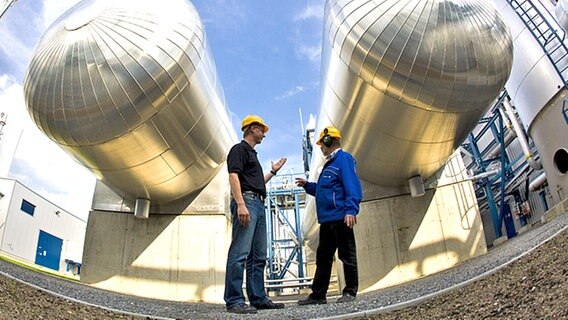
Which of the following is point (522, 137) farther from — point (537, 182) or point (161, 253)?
point (161, 253)

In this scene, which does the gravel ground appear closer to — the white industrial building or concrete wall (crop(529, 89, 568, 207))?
concrete wall (crop(529, 89, 568, 207))

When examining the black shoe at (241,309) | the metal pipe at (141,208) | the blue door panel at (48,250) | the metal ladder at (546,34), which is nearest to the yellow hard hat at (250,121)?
the black shoe at (241,309)

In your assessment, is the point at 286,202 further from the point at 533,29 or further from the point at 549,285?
the point at 549,285

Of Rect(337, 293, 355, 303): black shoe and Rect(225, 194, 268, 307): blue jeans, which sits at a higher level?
Rect(225, 194, 268, 307): blue jeans

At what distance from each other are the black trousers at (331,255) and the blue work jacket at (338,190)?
0.10 m

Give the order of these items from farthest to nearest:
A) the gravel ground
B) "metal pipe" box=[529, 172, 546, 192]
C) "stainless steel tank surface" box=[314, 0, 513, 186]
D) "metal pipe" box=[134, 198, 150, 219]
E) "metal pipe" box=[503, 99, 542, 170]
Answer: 1. "metal pipe" box=[529, 172, 546, 192]
2. "metal pipe" box=[503, 99, 542, 170]
3. "metal pipe" box=[134, 198, 150, 219]
4. "stainless steel tank surface" box=[314, 0, 513, 186]
5. the gravel ground

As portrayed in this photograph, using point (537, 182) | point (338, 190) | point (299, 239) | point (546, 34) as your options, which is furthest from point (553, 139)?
point (299, 239)

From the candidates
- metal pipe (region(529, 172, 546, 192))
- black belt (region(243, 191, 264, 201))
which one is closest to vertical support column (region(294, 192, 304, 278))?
metal pipe (region(529, 172, 546, 192))

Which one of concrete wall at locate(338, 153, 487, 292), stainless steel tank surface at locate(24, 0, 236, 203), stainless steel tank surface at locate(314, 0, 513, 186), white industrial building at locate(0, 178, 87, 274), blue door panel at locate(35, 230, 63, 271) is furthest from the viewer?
blue door panel at locate(35, 230, 63, 271)

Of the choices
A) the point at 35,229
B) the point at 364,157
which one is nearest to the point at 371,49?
the point at 364,157

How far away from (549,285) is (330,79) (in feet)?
12.7

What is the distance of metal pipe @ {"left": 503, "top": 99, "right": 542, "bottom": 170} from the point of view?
10242mm

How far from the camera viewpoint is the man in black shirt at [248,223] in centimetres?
307

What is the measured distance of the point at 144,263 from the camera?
21.5 ft
